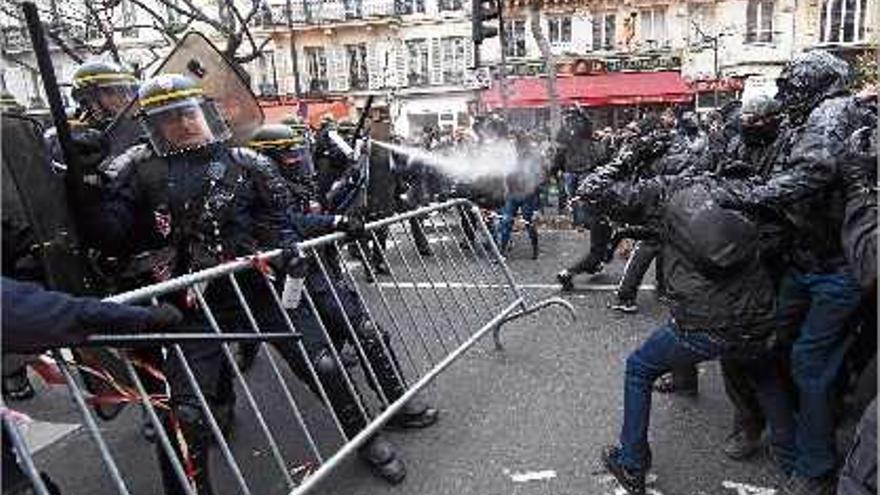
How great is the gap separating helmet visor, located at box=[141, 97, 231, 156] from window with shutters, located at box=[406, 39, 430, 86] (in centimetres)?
3751

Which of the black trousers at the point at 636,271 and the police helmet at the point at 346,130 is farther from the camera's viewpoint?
the police helmet at the point at 346,130

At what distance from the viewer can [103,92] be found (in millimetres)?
4484

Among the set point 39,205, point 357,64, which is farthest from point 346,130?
point 357,64

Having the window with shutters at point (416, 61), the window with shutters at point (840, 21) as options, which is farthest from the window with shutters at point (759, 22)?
the window with shutters at point (416, 61)

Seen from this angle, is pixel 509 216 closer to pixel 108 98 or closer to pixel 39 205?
pixel 108 98

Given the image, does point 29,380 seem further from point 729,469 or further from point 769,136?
point 769,136

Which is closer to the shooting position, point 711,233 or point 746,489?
point 711,233

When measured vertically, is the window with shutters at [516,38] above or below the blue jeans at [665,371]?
above

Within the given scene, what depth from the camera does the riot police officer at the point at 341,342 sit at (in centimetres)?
381

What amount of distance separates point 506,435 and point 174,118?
2.35 metres

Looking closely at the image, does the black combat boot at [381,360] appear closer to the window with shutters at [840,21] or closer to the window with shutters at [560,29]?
the window with shutters at [840,21]

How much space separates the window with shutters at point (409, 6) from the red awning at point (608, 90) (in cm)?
933

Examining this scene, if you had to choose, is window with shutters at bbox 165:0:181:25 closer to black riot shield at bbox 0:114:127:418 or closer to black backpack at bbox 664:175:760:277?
black riot shield at bbox 0:114:127:418

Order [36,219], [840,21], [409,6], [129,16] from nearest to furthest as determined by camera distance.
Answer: [36,219] < [840,21] < [129,16] < [409,6]
